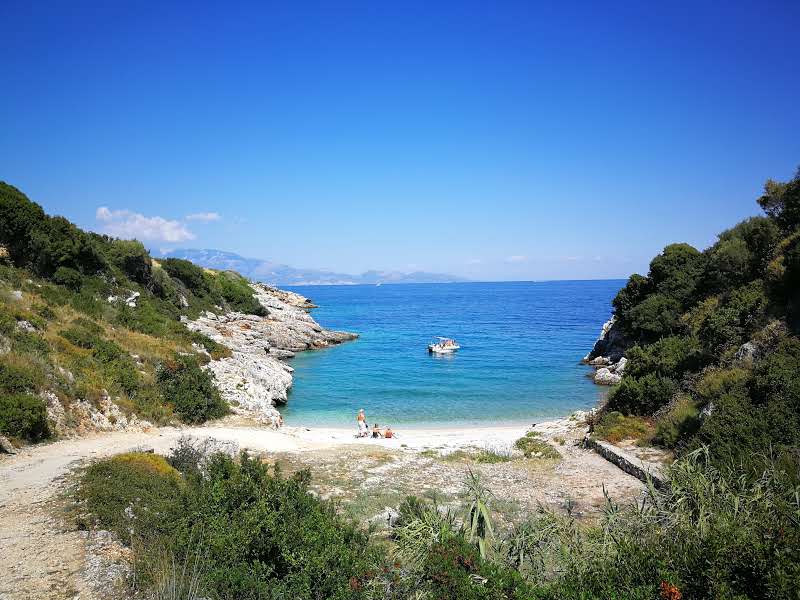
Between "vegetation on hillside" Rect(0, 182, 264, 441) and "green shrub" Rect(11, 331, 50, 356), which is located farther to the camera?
"green shrub" Rect(11, 331, 50, 356)

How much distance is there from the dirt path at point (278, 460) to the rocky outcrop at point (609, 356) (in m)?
17.0

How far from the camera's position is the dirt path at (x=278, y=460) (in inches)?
284

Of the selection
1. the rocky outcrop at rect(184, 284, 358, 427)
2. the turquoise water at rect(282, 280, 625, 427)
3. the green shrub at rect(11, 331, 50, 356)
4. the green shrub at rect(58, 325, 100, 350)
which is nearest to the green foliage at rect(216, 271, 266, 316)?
the rocky outcrop at rect(184, 284, 358, 427)

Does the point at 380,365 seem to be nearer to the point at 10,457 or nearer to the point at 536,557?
the point at 10,457

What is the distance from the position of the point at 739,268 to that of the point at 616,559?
26376mm

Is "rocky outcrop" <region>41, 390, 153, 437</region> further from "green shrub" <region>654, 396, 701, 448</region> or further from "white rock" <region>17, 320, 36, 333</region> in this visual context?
"green shrub" <region>654, 396, 701, 448</region>

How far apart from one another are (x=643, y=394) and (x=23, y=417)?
834 inches

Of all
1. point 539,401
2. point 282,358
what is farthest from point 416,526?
point 282,358

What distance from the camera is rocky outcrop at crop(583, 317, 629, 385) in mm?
35438

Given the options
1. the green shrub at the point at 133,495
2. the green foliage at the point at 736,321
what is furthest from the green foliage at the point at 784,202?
the green shrub at the point at 133,495

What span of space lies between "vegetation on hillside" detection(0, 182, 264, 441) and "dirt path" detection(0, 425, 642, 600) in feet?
5.10

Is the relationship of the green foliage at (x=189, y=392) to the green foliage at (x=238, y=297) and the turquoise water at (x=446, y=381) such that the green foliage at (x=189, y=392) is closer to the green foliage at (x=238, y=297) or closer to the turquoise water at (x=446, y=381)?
the turquoise water at (x=446, y=381)

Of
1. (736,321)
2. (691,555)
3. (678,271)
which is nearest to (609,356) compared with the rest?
(678,271)

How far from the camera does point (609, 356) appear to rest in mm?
41594
